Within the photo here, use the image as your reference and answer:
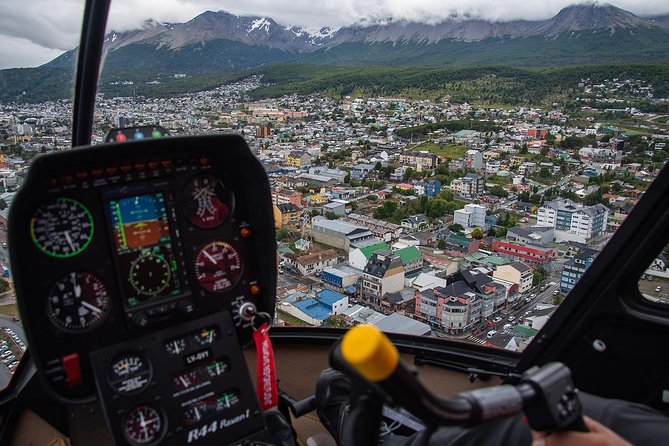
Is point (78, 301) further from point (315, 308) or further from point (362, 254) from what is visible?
point (362, 254)

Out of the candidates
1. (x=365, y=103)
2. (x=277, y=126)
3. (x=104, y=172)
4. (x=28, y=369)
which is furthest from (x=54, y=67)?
(x=365, y=103)

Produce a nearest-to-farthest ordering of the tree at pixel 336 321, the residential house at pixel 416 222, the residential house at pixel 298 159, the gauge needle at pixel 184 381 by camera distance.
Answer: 1. the gauge needle at pixel 184 381
2. the tree at pixel 336 321
3. the residential house at pixel 416 222
4. the residential house at pixel 298 159

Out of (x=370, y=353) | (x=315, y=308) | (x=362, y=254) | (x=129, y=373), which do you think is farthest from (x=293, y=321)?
(x=370, y=353)

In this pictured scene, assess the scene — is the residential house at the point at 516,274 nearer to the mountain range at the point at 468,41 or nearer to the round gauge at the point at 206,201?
the mountain range at the point at 468,41

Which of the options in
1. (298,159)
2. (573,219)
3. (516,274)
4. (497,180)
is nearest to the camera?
(573,219)

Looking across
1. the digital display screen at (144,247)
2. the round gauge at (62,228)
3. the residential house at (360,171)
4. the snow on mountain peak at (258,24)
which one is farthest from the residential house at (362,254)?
the snow on mountain peak at (258,24)

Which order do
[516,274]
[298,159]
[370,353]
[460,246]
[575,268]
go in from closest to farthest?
[370,353] < [575,268] < [516,274] < [460,246] < [298,159]
